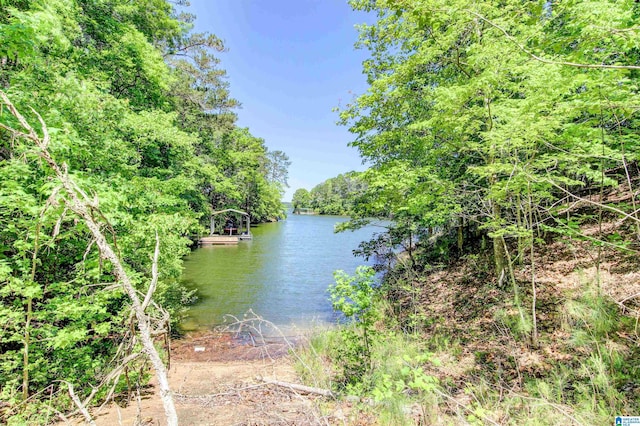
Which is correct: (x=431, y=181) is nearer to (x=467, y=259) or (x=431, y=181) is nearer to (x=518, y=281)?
(x=518, y=281)

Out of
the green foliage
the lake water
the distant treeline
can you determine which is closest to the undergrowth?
the green foliage

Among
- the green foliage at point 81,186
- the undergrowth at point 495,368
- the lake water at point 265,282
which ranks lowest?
the lake water at point 265,282

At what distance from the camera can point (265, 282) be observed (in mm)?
12484

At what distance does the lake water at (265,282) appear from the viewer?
893 centimetres

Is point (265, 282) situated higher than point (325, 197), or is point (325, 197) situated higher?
point (325, 197)

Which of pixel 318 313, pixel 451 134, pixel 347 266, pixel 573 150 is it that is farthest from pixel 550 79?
pixel 347 266

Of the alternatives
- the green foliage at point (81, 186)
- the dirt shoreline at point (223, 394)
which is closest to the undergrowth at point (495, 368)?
the dirt shoreline at point (223, 394)

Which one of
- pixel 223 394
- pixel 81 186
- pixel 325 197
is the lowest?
pixel 223 394

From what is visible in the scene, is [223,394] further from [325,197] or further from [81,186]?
[325,197]

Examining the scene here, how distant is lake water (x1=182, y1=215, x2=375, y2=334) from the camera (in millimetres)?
8930

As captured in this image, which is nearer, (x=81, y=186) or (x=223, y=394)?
(x=81, y=186)

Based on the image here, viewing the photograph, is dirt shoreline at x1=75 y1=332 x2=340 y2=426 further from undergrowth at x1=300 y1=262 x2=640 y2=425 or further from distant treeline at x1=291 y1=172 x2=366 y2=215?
distant treeline at x1=291 y1=172 x2=366 y2=215

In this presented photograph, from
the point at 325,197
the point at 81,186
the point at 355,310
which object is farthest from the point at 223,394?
the point at 325,197

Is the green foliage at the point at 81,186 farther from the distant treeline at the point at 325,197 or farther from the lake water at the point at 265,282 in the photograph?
the distant treeline at the point at 325,197
